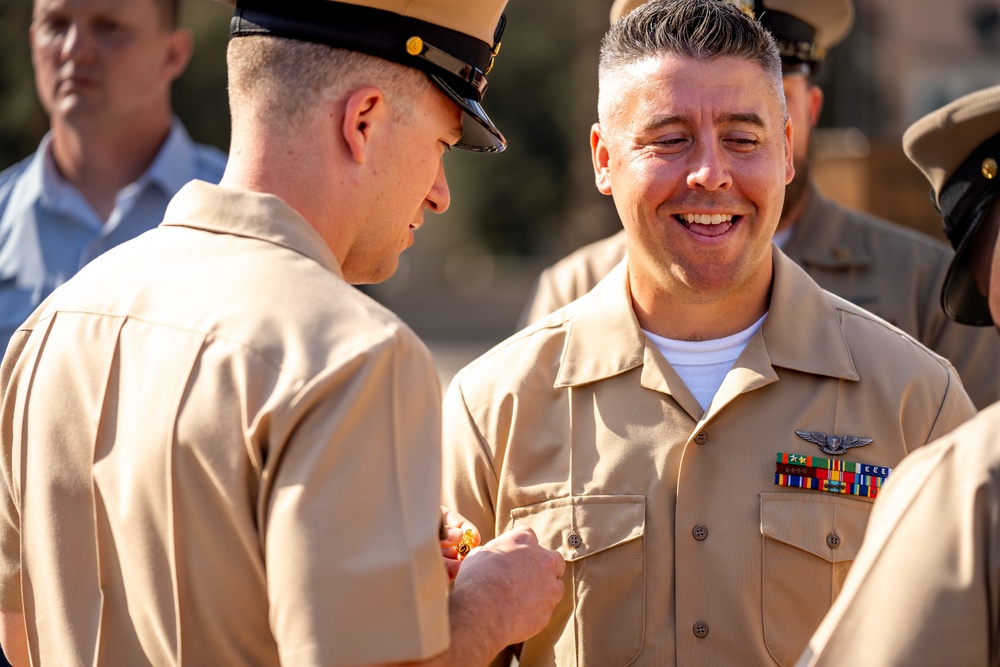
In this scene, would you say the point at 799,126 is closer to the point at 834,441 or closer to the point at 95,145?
the point at 834,441

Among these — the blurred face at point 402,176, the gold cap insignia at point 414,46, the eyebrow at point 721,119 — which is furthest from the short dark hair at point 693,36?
the gold cap insignia at point 414,46

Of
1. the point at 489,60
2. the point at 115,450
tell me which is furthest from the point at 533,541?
the point at 489,60

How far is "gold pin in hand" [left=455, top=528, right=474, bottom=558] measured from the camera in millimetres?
2166

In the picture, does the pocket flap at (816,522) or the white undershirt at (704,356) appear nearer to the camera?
the pocket flap at (816,522)

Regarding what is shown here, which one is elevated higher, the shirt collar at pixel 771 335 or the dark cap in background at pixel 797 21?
the dark cap in background at pixel 797 21

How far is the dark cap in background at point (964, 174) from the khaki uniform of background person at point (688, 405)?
176 mm

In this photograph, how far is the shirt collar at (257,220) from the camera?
6.19 ft

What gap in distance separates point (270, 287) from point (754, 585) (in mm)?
1187

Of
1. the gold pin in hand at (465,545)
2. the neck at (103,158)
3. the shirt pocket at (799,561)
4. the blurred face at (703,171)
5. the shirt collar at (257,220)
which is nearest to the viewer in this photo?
the shirt collar at (257,220)

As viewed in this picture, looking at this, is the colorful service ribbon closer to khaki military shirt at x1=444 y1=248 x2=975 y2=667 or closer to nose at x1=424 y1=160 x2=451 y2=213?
khaki military shirt at x1=444 y1=248 x2=975 y2=667

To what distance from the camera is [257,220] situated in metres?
1.90

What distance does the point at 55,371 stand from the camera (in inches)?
76.4

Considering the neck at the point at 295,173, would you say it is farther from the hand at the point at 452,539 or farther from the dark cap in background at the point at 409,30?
the hand at the point at 452,539

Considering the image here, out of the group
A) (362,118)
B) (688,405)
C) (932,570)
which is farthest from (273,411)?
Answer: (688,405)
